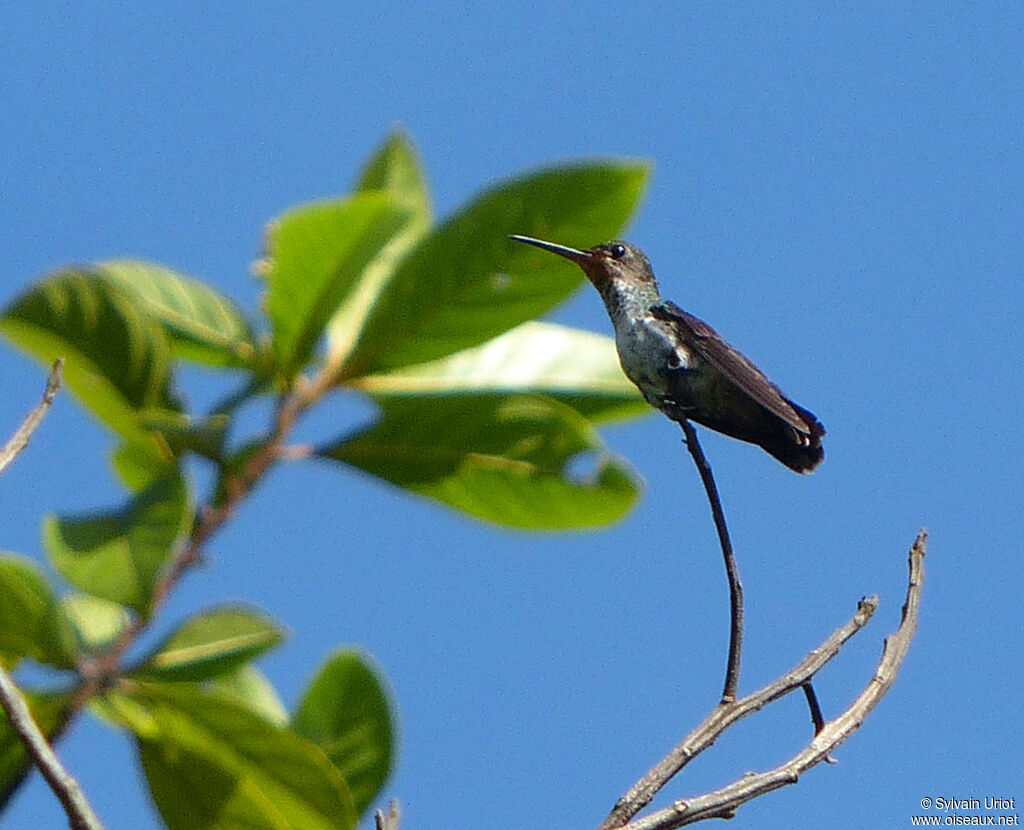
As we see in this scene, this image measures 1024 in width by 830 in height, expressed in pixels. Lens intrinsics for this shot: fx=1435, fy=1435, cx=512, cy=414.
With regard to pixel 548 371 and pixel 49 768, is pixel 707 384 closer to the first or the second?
pixel 548 371

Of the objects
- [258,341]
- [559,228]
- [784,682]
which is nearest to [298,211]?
[258,341]

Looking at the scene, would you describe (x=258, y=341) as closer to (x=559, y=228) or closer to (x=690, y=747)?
(x=559, y=228)

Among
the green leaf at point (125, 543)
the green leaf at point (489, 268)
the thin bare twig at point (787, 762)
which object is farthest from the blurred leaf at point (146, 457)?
the thin bare twig at point (787, 762)

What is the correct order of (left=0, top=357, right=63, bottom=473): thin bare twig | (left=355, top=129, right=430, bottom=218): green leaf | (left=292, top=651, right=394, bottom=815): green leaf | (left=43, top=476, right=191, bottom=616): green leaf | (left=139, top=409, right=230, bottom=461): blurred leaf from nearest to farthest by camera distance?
(left=0, top=357, right=63, bottom=473): thin bare twig < (left=43, top=476, right=191, bottom=616): green leaf < (left=139, top=409, right=230, bottom=461): blurred leaf < (left=292, top=651, right=394, bottom=815): green leaf < (left=355, top=129, right=430, bottom=218): green leaf

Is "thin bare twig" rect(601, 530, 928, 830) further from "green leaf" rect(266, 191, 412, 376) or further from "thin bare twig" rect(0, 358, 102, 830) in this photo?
"green leaf" rect(266, 191, 412, 376)

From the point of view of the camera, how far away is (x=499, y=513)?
11.8ft

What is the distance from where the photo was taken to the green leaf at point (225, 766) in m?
3.00

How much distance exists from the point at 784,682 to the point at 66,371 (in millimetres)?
1812

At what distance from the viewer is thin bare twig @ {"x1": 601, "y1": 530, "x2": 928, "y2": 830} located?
2051 millimetres

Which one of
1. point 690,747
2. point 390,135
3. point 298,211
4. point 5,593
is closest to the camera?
point 690,747

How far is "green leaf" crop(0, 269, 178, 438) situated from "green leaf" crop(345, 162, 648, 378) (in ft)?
1.63

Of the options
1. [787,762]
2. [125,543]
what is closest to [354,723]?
[125,543]

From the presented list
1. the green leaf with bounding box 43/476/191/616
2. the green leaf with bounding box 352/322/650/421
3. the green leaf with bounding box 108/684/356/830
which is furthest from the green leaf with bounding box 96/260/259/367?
the green leaf with bounding box 108/684/356/830

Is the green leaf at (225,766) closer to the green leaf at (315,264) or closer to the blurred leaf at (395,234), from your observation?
the green leaf at (315,264)
